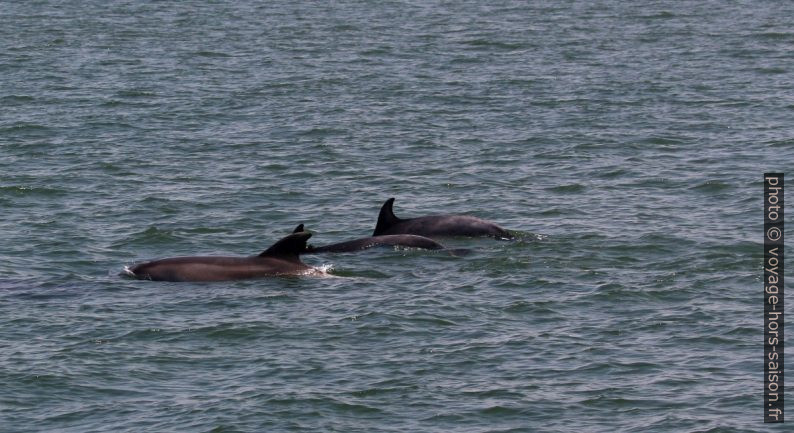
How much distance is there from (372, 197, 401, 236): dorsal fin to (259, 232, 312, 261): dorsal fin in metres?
3.22

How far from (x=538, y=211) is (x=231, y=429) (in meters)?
13.8

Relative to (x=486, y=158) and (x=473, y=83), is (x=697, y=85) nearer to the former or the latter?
(x=473, y=83)

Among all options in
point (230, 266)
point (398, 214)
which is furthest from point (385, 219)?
point (230, 266)

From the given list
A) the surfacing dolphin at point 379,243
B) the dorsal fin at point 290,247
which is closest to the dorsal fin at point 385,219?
the surfacing dolphin at point 379,243

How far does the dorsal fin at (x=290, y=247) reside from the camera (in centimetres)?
2561

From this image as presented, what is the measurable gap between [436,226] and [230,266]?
203 inches

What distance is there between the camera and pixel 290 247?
2597 centimetres

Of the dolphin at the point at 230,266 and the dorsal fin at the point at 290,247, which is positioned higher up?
the dorsal fin at the point at 290,247

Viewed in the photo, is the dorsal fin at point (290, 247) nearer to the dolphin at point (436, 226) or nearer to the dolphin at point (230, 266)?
the dolphin at point (230, 266)

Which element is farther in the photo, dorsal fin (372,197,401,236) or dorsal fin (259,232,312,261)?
dorsal fin (372,197,401,236)

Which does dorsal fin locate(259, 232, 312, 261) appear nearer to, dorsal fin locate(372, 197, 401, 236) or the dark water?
the dark water

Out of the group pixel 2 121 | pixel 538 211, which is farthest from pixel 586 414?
pixel 2 121

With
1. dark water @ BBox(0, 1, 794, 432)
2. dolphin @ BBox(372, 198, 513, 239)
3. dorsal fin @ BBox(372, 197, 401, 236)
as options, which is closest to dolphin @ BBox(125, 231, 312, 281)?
dark water @ BBox(0, 1, 794, 432)

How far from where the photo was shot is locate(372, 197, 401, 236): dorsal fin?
29.2 meters
